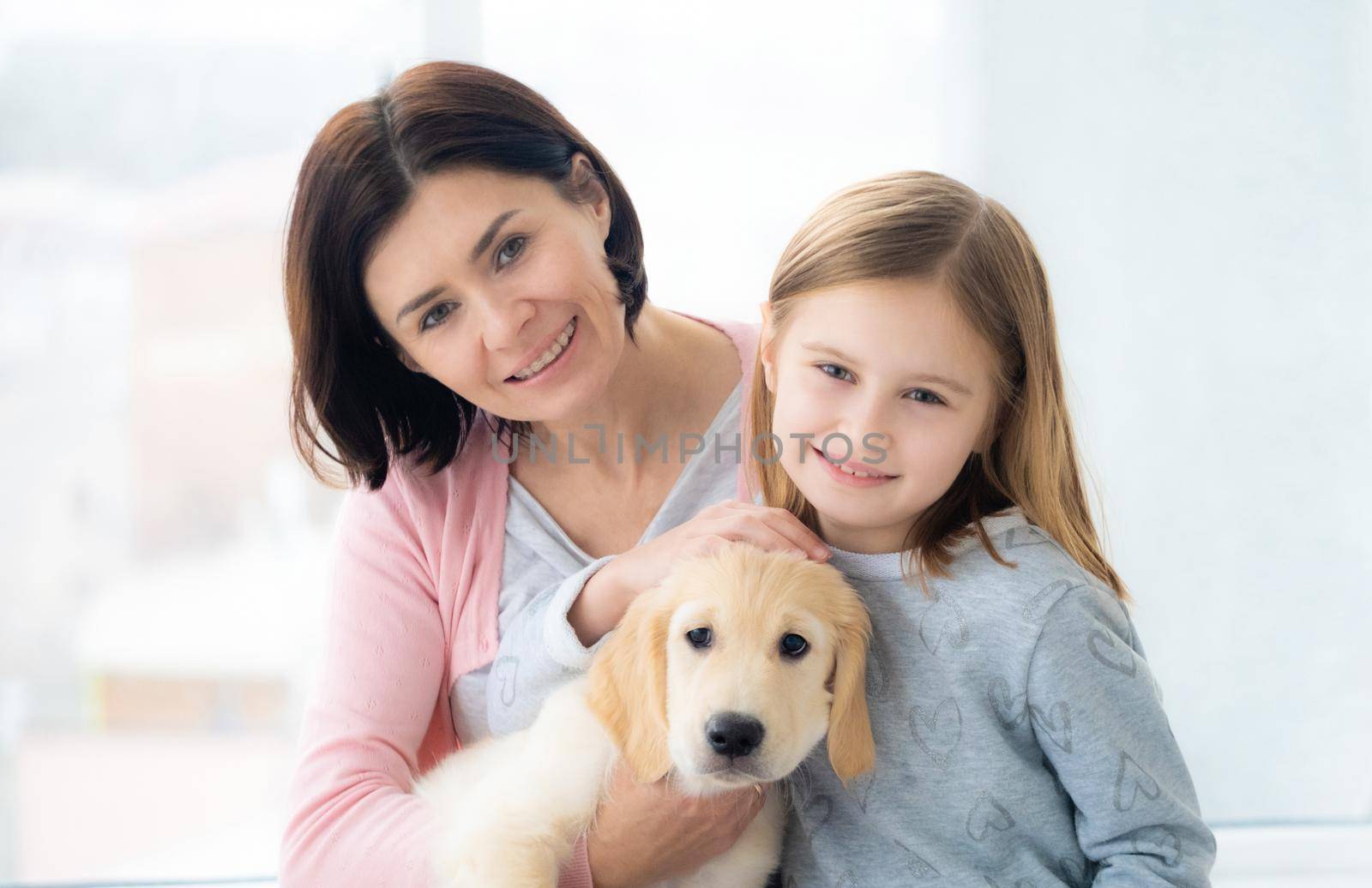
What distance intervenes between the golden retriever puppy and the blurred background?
1.18m

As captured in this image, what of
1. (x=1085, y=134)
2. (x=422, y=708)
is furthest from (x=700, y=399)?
(x=1085, y=134)

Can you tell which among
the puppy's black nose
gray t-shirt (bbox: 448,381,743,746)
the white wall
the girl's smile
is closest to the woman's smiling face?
gray t-shirt (bbox: 448,381,743,746)

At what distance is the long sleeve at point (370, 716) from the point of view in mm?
1345

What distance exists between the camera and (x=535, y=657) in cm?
136

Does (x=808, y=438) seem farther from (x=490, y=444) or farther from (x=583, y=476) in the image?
(x=490, y=444)

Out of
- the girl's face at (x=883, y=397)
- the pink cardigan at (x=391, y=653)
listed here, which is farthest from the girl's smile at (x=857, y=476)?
the pink cardigan at (x=391, y=653)

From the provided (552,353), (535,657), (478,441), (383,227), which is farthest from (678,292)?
(535,657)

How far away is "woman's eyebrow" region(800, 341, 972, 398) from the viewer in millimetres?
1130

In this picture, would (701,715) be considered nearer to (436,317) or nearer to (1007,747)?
(1007,747)

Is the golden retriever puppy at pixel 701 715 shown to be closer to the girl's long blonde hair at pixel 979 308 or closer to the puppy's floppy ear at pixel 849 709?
the puppy's floppy ear at pixel 849 709

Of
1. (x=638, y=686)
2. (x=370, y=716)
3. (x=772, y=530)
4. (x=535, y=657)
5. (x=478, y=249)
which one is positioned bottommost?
(x=370, y=716)

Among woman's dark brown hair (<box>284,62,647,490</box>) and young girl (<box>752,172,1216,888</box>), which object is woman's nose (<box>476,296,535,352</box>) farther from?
young girl (<box>752,172,1216,888</box>)

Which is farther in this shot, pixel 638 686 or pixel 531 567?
pixel 531 567

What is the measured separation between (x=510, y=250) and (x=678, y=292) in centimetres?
90
